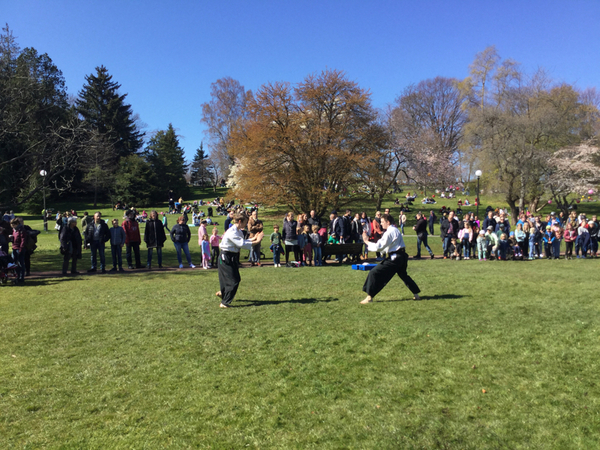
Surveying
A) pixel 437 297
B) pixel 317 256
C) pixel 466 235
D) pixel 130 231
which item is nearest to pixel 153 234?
pixel 130 231

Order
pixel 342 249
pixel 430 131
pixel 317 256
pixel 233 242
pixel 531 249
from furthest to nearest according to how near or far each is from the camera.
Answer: pixel 430 131, pixel 531 249, pixel 342 249, pixel 317 256, pixel 233 242

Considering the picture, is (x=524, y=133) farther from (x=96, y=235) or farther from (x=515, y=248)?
(x=96, y=235)

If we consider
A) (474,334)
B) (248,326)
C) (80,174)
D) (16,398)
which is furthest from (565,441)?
(80,174)

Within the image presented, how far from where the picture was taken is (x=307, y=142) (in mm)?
31156

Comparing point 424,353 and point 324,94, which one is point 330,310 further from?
point 324,94

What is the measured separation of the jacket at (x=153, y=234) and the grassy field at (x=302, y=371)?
477cm

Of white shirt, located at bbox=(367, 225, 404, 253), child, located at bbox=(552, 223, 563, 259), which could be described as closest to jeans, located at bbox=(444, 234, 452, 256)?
child, located at bbox=(552, 223, 563, 259)

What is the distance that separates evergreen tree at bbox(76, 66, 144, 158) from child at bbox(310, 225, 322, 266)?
4640 cm

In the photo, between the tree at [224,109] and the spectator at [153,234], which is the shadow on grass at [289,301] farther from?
the tree at [224,109]

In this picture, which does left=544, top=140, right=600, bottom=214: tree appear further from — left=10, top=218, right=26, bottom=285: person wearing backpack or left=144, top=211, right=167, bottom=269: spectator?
left=10, top=218, right=26, bottom=285: person wearing backpack

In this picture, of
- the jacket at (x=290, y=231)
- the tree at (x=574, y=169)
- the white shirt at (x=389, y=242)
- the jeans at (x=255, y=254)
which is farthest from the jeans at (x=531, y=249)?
the tree at (x=574, y=169)

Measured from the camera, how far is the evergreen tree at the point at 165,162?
177 feet

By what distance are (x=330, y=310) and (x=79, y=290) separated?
6393 mm

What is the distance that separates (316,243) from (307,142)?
17.3 meters
